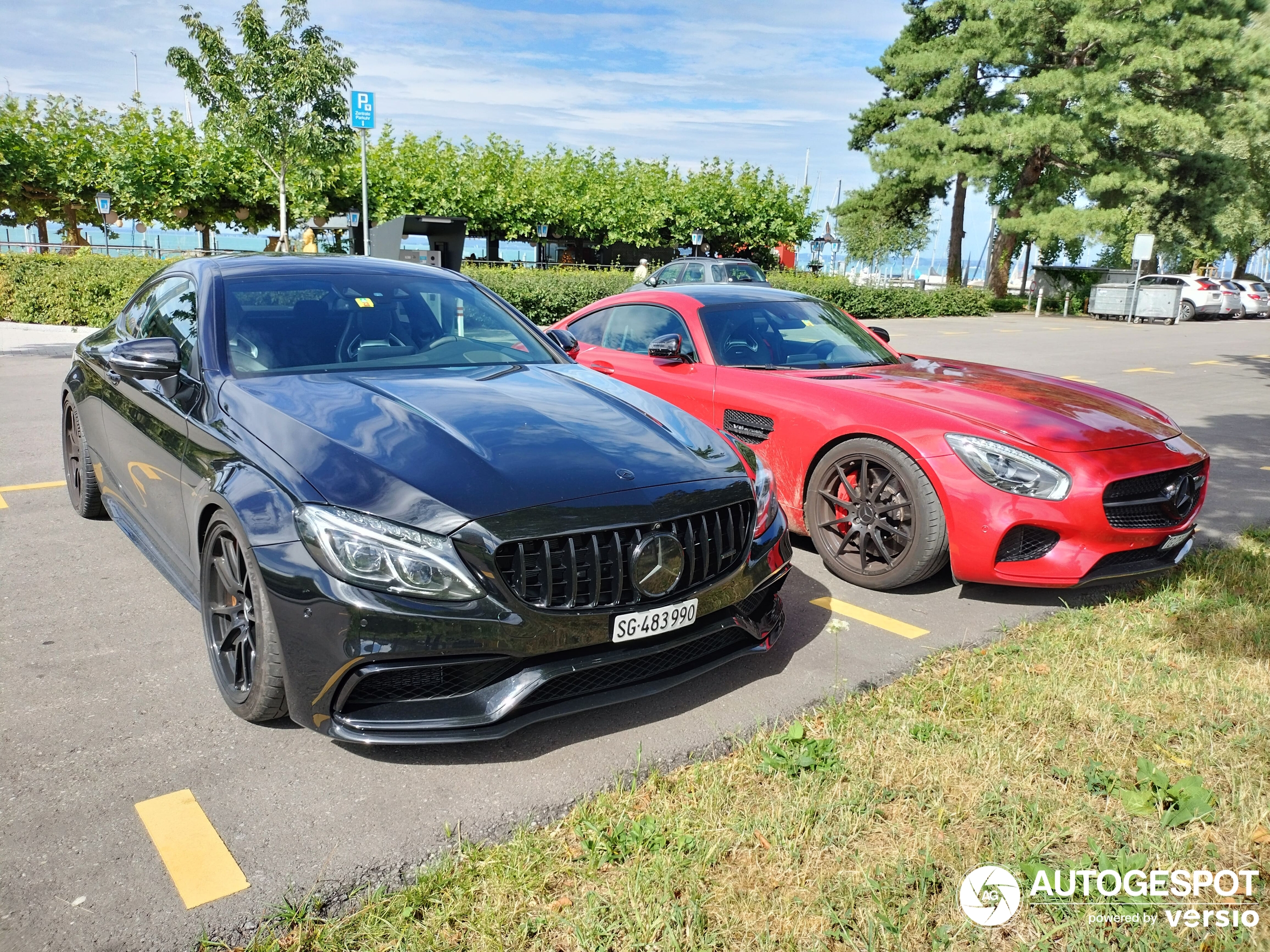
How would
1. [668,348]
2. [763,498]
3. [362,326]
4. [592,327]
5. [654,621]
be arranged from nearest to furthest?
[654,621]
[763,498]
[362,326]
[668,348]
[592,327]

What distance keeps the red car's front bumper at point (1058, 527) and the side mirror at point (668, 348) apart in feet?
5.72

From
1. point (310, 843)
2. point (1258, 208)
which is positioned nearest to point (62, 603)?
point (310, 843)

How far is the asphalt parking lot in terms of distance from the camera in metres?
2.38

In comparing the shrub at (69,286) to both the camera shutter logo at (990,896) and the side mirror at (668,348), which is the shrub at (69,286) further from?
the camera shutter logo at (990,896)

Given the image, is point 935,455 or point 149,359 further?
point 935,455

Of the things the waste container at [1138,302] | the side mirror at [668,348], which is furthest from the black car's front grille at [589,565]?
the waste container at [1138,302]

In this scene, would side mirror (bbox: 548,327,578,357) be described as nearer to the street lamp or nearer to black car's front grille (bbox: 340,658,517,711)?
black car's front grille (bbox: 340,658,517,711)

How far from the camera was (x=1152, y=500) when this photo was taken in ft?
14.2

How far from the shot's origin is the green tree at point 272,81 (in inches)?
806

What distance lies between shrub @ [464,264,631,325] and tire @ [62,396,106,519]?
14192 mm

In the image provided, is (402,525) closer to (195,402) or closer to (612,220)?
(195,402)

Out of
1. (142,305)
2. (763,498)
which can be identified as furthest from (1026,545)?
(142,305)

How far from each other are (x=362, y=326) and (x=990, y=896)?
3.13 m

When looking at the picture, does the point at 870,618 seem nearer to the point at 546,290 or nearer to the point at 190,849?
the point at 190,849
